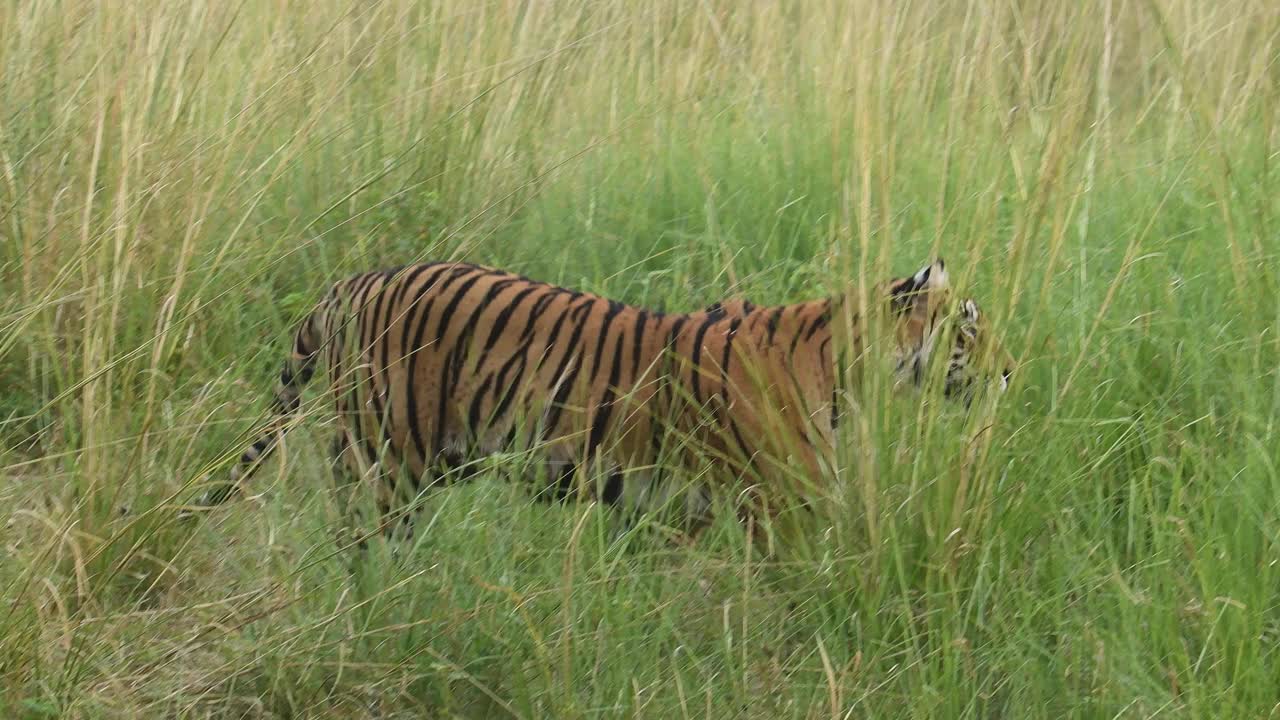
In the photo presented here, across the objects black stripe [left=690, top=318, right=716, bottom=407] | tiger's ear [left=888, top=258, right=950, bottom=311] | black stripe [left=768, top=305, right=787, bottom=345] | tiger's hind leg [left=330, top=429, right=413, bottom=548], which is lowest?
tiger's hind leg [left=330, top=429, right=413, bottom=548]

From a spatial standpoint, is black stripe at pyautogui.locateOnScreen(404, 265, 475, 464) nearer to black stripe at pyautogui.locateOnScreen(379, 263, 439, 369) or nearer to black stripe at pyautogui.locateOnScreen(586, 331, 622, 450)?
black stripe at pyautogui.locateOnScreen(379, 263, 439, 369)

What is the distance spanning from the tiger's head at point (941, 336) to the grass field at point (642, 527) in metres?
0.07

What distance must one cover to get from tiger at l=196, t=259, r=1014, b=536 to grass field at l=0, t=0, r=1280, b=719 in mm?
118

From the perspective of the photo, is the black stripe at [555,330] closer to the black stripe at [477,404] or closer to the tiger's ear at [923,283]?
the black stripe at [477,404]

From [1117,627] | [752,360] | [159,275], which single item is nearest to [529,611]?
[752,360]

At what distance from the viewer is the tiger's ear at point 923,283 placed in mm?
2811

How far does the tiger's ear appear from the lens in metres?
2.81

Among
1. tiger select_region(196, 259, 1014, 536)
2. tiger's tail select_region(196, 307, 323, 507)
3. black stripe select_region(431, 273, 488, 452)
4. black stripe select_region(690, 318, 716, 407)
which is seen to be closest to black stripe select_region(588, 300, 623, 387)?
tiger select_region(196, 259, 1014, 536)

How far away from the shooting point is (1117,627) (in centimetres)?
259

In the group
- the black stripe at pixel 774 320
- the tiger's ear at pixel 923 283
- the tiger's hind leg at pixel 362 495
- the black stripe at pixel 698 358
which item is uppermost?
the tiger's ear at pixel 923 283

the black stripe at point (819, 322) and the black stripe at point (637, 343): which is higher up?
the black stripe at point (819, 322)

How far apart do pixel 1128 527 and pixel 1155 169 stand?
167 cm

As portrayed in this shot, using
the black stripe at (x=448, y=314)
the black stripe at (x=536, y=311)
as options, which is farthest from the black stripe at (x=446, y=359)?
the black stripe at (x=536, y=311)

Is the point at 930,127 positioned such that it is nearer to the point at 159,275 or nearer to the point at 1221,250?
the point at 1221,250
